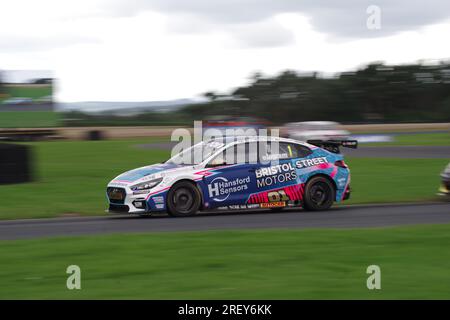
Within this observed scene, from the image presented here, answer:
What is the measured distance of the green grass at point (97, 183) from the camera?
15102mm

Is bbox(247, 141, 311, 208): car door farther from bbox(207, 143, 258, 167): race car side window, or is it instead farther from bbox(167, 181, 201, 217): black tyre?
bbox(167, 181, 201, 217): black tyre

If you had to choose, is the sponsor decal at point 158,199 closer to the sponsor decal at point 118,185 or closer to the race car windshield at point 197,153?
the sponsor decal at point 118,185

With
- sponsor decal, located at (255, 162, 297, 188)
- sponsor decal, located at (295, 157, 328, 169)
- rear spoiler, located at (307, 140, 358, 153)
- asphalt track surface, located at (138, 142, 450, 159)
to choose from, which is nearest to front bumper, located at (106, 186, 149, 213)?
sponsor decal, located at (255, 162, 297, 188)

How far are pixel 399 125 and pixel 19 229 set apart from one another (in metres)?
48.6

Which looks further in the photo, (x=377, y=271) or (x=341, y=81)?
(x=341, y=81)

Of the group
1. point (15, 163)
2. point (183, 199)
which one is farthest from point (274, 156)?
point (15, 163)

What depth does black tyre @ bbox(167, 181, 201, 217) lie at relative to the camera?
498 inches

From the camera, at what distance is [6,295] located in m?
6.59

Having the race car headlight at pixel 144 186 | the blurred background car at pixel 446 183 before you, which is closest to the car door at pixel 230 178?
the race car headlight at pixel 144 186

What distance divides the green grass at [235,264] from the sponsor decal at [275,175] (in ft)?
10.4

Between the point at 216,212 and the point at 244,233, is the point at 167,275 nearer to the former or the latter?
the point at 244,233

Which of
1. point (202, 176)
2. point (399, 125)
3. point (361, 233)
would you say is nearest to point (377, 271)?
point (361, 233)
